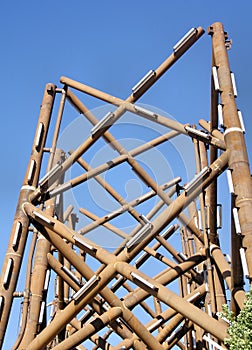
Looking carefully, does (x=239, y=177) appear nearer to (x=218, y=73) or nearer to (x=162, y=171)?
(x=218, y=73)

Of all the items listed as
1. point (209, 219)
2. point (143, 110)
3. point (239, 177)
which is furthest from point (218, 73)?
point (209, 219)

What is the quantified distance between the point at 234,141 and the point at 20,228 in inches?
219

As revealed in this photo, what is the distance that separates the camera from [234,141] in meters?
10.4

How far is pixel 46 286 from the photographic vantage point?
1311 cm

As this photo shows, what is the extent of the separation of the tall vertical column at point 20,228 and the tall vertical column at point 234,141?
5.10m

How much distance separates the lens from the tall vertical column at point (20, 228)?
10953 millimetres

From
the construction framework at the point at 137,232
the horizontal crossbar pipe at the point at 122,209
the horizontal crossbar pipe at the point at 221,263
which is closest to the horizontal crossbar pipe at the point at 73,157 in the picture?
the construction framework at the point at 137,232

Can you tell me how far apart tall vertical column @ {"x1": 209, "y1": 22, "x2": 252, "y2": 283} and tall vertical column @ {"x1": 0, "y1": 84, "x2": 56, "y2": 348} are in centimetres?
510

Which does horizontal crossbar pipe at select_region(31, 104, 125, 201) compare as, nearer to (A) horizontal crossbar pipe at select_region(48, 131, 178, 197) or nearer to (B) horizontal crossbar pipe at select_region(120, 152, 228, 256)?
(A) horizontal crossbar pipe at select_region(48, 131, 178, 197)

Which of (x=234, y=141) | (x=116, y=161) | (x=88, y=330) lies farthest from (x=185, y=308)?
(x=116, y=161)

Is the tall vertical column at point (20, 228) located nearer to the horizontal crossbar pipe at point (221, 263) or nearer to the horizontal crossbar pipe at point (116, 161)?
the horizontal crossbar pipe at point (116, 161)

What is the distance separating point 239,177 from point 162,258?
742cm

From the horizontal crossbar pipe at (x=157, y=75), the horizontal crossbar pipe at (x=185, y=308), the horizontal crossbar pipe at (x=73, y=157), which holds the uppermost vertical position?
the horizontal crossbar pipe at (x=157, y=75)

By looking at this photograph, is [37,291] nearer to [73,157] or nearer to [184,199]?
→ [73,157]
